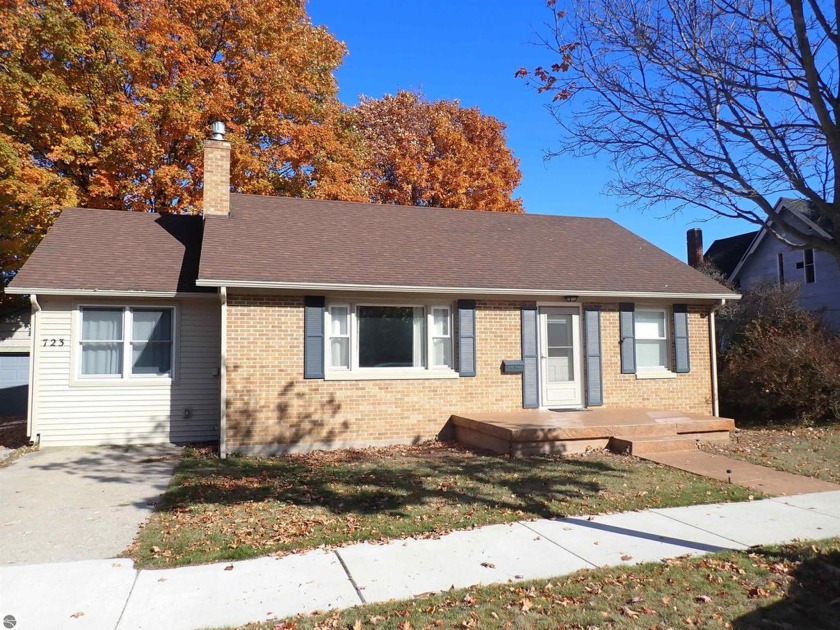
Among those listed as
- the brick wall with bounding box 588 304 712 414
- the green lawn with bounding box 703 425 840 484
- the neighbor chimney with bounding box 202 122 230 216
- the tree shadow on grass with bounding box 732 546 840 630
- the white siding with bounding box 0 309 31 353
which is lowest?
the tree shadow on grass with bounding box 732 546 840 630

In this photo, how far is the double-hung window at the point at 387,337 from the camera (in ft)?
36.3

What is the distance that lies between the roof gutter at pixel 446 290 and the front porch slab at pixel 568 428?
7.57 ft

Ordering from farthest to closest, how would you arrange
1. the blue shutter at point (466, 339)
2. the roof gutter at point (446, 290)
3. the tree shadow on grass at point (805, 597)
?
1. the blue shutter at point (466, 339)
2. the roof gutter at point (446, 290)
3. the tree shadow on grass at point (805, 597)

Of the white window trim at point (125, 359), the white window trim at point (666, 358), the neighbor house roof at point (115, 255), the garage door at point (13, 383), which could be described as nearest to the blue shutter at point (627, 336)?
the white window trim at point (666, 358)

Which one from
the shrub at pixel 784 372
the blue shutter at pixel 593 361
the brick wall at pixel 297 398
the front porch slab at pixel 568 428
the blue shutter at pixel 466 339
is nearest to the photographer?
the front porch slab at pixel 568 428

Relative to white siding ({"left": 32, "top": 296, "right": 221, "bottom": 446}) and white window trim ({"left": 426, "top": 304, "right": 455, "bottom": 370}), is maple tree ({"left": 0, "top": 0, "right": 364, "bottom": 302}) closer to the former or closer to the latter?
white siding ({"left": 32, "top": 296, "right": 221, "bottom": 446})

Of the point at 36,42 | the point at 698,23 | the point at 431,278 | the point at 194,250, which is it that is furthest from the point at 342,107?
the point at 698,23

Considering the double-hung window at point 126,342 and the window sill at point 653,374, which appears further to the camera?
the window sill at point 653,374

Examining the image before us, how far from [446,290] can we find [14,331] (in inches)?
584

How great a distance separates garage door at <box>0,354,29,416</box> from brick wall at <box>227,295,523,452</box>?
480 inches

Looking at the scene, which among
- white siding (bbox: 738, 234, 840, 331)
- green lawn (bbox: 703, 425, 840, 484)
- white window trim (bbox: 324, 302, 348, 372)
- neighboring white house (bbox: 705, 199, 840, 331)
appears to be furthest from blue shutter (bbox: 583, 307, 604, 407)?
white siding (bbox: 738, 234, 840, 331)

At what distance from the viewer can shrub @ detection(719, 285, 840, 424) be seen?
1280cm

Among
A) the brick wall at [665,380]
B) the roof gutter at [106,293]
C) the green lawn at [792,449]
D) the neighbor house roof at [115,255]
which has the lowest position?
the green lawn at [792,449]

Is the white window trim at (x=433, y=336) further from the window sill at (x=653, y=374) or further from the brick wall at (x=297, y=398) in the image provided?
the window sill at (x=653, y=374)
